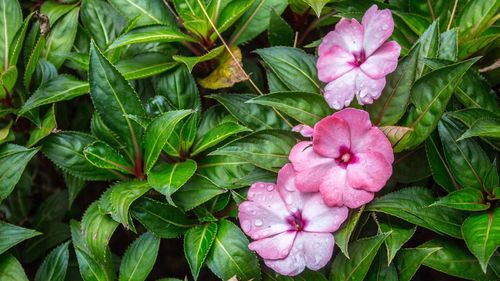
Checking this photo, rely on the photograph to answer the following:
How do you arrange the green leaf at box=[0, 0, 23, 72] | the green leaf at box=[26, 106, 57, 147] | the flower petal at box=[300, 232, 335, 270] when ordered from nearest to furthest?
the flower petal at box=[300, 232, 335, 270] → the green leaf at box=[26, 106, 57, 147] → the green leaf at box=[0, 0, 23, 72]

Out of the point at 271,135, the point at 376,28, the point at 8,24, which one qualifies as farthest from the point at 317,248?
the point at 8,24

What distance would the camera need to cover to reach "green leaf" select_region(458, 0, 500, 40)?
1538 millimetres

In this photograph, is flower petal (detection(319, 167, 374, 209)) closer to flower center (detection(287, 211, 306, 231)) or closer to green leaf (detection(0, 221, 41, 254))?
flower center (detection(287, 211, 306, 231))

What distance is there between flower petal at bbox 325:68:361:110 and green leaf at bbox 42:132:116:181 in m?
0.60

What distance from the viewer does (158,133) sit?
1.49 m

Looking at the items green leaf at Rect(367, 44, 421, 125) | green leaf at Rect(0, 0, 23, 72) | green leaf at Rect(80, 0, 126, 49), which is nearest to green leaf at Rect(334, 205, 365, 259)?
green leaf at Rect(367, 44, 421, 125)

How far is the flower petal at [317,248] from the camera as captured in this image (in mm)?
1345

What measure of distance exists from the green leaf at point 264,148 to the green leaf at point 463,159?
13.5 inches

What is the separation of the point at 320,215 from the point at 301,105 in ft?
0.85

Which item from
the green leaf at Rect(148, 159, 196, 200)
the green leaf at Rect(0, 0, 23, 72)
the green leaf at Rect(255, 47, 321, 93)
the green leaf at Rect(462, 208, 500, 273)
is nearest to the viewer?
the green leaf at Rect(462, 208, 500, 273)

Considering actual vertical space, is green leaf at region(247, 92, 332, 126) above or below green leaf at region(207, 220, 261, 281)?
above

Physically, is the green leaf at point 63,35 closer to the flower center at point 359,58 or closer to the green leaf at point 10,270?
the green leaf at point 10,270

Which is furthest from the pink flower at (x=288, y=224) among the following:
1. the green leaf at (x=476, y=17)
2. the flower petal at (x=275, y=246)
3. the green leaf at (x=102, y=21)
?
the green leaf at (x=102, y=21)

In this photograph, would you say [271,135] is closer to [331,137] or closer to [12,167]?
[331,137]
